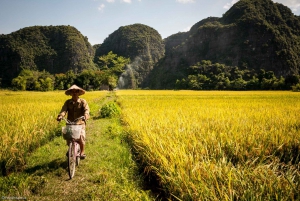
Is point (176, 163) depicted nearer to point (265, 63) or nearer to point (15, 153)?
point (15, 153)

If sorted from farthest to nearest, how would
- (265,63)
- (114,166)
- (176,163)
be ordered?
1. (265,63)
2. (114,166)
3. (176,163)

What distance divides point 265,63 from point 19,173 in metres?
97.7

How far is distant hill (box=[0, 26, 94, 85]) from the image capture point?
313 ft

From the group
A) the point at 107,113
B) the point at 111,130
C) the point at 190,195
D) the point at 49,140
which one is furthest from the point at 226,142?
the point at 107,113

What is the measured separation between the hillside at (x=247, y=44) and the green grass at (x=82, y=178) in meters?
85.4

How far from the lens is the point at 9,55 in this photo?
318ft

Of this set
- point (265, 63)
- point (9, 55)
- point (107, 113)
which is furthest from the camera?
point (9, 55)

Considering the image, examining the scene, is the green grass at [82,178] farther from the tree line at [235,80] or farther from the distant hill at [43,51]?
the distant hill at [43,51]

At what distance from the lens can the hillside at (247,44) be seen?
3258 inches

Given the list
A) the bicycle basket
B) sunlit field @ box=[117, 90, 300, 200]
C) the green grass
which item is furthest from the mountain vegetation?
the bicycle basket

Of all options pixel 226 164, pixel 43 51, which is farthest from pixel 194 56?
pixel 226 164

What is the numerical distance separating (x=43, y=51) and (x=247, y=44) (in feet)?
370

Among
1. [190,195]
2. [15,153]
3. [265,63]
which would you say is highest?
[265,63]

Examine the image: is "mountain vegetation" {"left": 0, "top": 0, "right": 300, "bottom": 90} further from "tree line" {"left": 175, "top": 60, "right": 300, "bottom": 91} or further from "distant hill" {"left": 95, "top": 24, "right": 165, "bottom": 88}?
"distant hill" {"left": 95, "top": 24, "right": 165, "bottom": 88}
